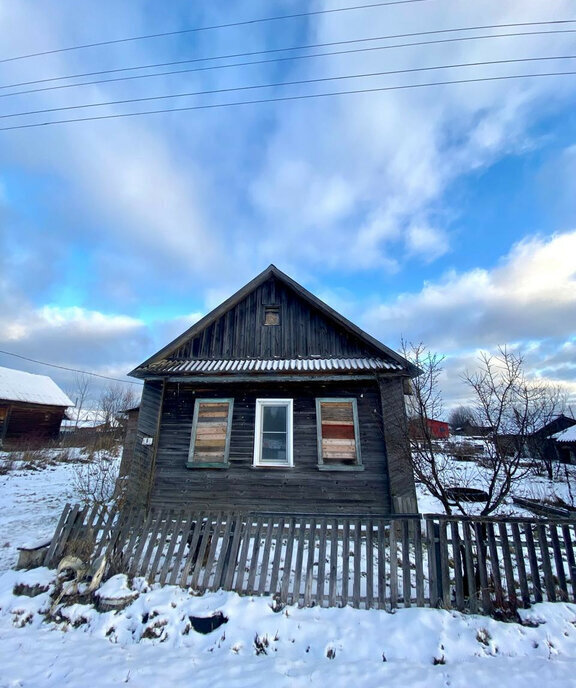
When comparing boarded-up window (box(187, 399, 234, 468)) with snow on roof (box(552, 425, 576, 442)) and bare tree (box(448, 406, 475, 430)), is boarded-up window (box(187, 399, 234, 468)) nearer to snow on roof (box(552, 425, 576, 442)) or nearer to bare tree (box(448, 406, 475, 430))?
bare tree (box(448, 406, 475, 430))

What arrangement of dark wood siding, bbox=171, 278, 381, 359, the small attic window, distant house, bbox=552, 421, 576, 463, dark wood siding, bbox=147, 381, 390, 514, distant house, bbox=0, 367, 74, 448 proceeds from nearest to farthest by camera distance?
dark wood siding, bbox=147, 381, 390, 514
dark wood siding, bbox=171, 278, 381, 359
the small attic window
distant house, bbox=0, 367, 74, 448
distant house, bbox=552, 421, 576, 463

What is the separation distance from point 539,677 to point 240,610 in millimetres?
3326

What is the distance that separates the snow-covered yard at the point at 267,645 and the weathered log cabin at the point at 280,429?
374 centimetres

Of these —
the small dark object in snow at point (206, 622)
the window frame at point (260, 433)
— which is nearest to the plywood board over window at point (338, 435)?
the window frame at point (260, 433)

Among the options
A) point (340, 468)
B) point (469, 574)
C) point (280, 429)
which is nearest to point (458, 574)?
point (469, 574)

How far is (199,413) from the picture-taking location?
897 centimetres

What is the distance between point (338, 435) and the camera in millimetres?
8383

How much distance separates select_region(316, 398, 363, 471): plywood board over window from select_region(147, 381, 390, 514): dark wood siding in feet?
→ 0.52

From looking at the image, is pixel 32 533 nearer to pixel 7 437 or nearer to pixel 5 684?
pixel 5 684

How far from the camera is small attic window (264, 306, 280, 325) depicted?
33.5 ft

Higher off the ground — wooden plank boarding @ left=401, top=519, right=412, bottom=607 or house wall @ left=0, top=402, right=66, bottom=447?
house wall @ left=0, top=402, right=66, bottom=447

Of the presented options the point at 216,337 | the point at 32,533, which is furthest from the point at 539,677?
the point at 32,533

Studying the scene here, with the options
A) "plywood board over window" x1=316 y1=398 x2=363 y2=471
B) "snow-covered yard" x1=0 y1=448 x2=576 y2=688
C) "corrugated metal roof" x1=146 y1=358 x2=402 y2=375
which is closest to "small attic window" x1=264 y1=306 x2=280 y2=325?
"corrugated metal roof" x1=146 y1=358 x2=402 y2=375

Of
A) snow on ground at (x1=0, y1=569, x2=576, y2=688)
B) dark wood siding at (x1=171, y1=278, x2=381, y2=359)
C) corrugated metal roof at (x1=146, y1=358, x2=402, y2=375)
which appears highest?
dark wood siding at (x1=171, y1=278, x2=381, y2=359)
